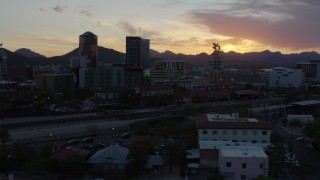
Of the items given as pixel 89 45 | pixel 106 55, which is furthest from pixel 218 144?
pixel 106 55

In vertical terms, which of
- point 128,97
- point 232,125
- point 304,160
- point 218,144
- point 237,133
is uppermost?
point 128,97

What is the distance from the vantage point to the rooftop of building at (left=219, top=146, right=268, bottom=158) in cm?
681

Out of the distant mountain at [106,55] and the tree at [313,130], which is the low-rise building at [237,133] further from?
the distant mountain at [106,55]

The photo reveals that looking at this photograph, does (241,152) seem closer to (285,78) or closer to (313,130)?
(313,130)

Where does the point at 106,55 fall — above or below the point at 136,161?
above

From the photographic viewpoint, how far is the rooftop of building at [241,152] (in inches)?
268

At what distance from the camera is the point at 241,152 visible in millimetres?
7008

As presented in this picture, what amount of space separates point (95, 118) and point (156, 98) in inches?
187

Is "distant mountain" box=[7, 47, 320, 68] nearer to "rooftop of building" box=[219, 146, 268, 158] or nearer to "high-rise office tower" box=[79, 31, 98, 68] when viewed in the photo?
"high-rise office tower" box=[79, 31, 98, 68]

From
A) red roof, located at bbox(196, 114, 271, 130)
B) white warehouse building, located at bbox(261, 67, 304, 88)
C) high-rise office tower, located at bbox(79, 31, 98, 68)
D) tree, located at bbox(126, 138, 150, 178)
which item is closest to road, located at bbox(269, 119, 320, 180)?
red roof, located at bbox(196, 114, 271, 130)

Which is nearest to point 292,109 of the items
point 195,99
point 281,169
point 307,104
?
point 307,104

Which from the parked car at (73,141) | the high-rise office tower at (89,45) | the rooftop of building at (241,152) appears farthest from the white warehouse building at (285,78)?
the rooftop of building at (241,152)

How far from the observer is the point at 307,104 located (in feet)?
50.0

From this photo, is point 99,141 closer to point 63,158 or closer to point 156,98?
point 63,158
